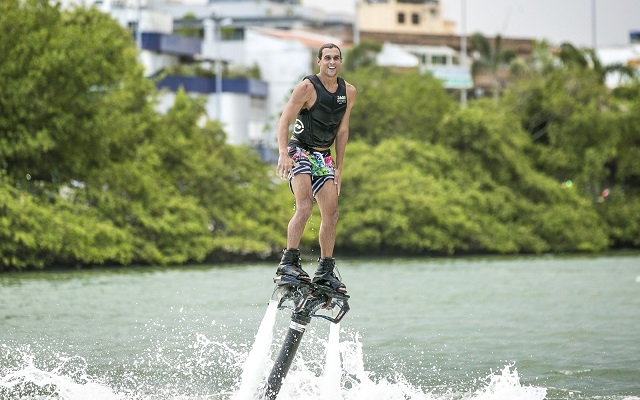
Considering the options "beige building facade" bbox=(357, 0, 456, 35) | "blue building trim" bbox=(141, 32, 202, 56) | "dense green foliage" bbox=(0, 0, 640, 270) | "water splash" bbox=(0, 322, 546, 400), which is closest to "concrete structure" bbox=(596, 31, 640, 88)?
"beige building facade" bbox=(357, 0, 456, 35)

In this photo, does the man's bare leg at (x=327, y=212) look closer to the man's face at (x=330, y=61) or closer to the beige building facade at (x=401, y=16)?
the man's face at (x=330, y=61)

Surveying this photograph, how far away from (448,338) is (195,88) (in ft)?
196

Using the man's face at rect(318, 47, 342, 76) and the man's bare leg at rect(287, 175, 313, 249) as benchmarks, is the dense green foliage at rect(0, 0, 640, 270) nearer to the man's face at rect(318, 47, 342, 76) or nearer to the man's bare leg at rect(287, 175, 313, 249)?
the man's bare leg at rect(287, 175, 313, 249)

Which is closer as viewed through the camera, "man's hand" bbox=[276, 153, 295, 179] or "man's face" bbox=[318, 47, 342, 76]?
"man's hand" bbox=[276, 153, 295, 179]

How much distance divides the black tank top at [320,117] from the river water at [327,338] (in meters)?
1.59

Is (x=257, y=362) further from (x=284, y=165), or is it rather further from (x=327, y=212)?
(x=284, y=165)

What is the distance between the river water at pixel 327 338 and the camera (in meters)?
13.5

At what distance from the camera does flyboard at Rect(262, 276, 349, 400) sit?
37.2 feet

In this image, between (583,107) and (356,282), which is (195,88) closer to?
(583,107)

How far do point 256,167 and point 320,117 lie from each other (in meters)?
31.8

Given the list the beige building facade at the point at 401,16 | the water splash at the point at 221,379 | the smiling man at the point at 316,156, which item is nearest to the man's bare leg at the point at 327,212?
the smiling man at the point at 316,156

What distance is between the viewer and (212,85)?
79500 millimetres

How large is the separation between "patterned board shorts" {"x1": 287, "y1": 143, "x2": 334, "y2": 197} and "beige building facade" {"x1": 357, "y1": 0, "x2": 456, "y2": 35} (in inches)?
4659

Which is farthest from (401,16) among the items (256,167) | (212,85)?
(256,167)
